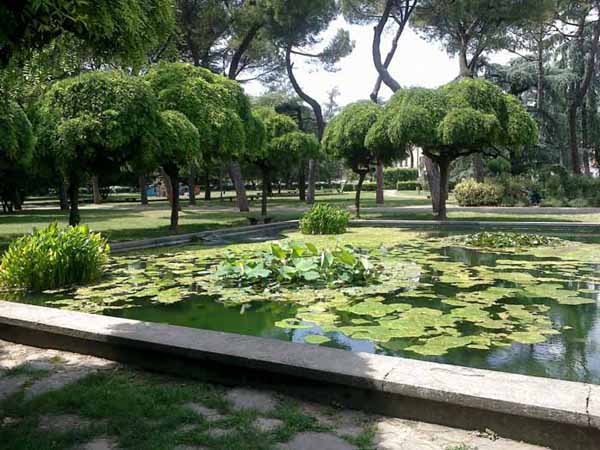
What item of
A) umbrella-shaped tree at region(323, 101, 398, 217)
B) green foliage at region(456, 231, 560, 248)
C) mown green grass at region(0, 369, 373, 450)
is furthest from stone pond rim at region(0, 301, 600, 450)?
umbrella-shaped tree at region(323, 101, 398, 217)

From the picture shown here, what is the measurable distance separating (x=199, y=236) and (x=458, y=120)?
7.83 meters

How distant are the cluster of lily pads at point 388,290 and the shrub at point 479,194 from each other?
1382cm

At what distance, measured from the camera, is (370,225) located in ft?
55.4

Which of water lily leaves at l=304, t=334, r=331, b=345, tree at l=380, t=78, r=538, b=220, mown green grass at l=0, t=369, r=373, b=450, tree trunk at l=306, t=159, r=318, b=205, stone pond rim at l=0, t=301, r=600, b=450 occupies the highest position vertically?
tree at l=380, t=78, r=538, b=220

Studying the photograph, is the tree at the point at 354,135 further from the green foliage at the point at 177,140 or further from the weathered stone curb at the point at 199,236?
the green foliage at the point at 177,140

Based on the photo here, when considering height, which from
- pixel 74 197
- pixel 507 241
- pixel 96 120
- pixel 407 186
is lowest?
pixel 507 241

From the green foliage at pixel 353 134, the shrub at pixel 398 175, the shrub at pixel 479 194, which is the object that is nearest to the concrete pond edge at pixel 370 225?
the green foliage at pixel 353 134

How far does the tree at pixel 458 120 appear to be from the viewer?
15.3 m

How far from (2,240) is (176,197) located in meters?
4.27

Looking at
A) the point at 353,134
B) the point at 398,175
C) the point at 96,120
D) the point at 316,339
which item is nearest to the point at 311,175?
the point at 353,134

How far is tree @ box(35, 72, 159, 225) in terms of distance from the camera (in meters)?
11.4

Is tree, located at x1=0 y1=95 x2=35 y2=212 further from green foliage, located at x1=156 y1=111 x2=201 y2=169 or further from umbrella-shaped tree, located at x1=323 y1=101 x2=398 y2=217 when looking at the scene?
umbrella-shaped tree, located at x1=323 y1=101 x2=398 y2=217

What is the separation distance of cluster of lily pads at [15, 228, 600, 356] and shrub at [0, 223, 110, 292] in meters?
0.40

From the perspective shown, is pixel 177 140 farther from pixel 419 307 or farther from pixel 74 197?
pixel 419 307
